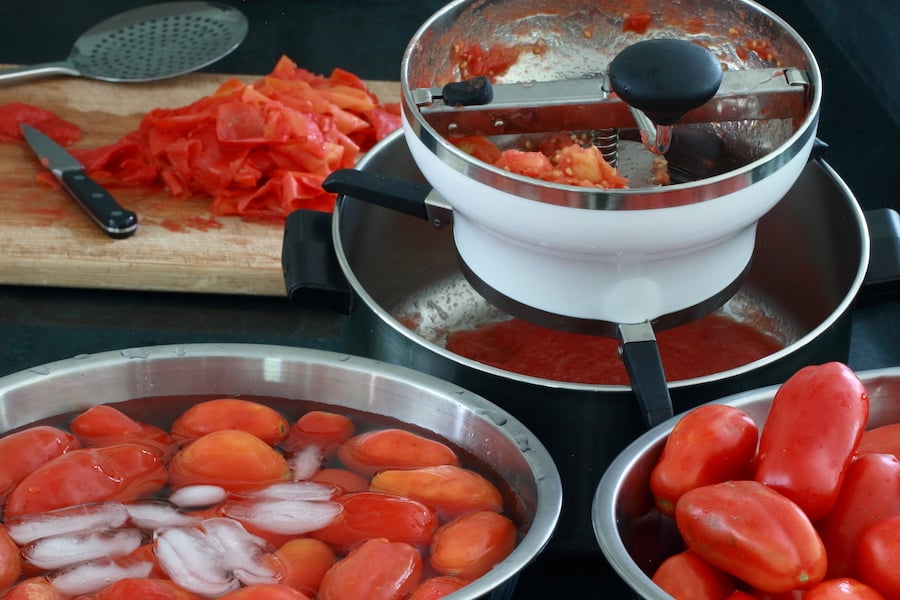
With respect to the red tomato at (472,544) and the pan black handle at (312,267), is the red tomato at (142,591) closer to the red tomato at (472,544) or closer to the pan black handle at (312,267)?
the red tomato at (472,544)

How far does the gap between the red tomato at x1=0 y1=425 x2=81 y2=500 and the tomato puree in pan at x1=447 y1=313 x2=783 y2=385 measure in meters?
0.35

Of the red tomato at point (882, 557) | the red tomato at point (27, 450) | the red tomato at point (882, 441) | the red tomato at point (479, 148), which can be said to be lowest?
the red tomato at point (27, 450)

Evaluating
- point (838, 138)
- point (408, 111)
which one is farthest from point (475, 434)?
point (838, 138)

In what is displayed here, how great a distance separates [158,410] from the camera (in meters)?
0.85

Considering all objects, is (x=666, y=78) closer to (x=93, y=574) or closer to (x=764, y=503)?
(x=764, y=503)

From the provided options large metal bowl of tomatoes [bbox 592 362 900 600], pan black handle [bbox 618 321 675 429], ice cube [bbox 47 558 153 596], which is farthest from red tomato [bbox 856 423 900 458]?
ice cube [bbox 47 558 153 596]

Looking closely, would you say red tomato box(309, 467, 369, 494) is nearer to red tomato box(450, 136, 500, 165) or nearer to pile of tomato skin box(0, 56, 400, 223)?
red tomato box(450, 136, 500, 165)

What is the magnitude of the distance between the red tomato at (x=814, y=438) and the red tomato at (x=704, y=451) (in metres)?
0.02

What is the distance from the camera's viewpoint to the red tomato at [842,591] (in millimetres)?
619

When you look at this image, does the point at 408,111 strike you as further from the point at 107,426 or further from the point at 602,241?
the point at 107,426

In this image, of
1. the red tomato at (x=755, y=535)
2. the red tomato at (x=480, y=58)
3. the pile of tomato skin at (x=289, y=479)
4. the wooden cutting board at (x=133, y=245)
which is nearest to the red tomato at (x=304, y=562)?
the pile of tomato skin at (x=289, y=479)

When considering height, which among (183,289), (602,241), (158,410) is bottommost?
(183,289)

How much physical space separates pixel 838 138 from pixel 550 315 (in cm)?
82

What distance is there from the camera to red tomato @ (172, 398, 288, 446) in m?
0.82
